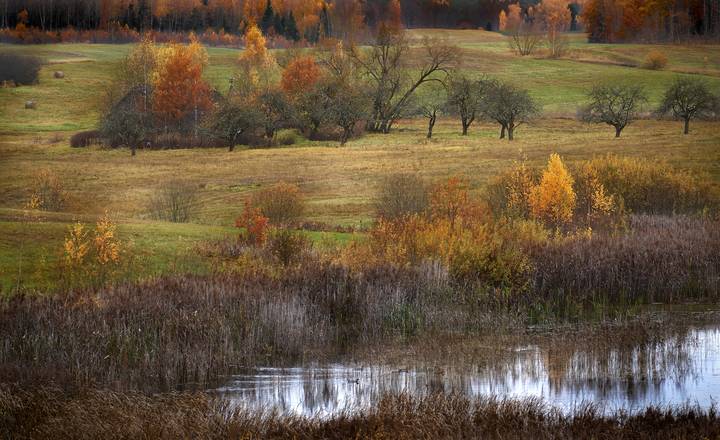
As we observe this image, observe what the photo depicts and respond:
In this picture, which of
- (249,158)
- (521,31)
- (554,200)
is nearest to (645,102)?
(249,158)

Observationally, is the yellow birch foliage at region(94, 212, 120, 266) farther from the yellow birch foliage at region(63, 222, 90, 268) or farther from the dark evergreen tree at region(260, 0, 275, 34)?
the dark evergreen tree at region(260, 0, 275, 34)

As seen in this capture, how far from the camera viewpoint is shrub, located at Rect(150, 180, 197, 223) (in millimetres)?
50319

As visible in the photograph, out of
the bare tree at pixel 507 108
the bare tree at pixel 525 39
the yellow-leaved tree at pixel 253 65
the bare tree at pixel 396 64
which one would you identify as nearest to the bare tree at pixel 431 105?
the bare tree at pixel 396 64

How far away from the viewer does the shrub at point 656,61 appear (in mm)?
95250

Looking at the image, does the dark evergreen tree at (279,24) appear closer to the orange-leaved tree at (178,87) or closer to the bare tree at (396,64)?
the bare tree at (396,64)

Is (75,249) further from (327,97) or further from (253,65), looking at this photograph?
(253,65)

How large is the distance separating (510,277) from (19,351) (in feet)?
51.0

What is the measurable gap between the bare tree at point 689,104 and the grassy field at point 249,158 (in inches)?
43.8

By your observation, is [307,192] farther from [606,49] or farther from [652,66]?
[606,49]

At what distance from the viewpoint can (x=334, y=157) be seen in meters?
67.6

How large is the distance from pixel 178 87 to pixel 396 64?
21.2 m

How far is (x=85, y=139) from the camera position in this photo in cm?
7475

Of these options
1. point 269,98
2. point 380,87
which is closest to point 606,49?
point 380,87

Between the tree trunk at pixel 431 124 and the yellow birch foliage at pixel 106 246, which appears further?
the tree trunk at pixel 431 124
